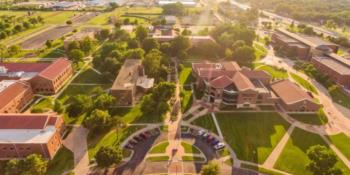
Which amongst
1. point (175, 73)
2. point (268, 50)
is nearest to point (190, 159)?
Answer: point (175, 73)

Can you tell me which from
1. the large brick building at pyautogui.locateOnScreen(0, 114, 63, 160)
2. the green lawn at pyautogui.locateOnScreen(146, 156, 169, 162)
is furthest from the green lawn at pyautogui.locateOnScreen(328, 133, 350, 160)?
the large brick building at pyautogui.locateOnScreen(0, 114, 63, 160)

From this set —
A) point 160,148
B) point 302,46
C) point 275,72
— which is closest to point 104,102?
point 160,148

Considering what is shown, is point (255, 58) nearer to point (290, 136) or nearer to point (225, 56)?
point (225, 56)

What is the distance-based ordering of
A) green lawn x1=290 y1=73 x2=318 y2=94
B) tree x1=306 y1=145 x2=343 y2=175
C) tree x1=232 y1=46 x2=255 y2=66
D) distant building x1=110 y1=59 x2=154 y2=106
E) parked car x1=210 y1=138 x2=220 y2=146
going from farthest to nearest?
tree x1=232 y1=46 x2=255 y2=66, green lawn x1=290 y1=73 x2=318 y2=94, distant building x1=110 y1=59 x2=154 y2=106, parked car x1=210 y1=138 x2=220 y2=146, tree x1=306 y1=145 x2=343 y2=175

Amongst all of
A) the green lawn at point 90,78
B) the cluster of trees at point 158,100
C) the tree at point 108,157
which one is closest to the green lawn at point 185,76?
the cluster of trees at point 158,100

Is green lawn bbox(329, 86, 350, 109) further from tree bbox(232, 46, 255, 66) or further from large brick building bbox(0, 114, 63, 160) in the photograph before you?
large brick building bbox(0, 114, 63, 160)
